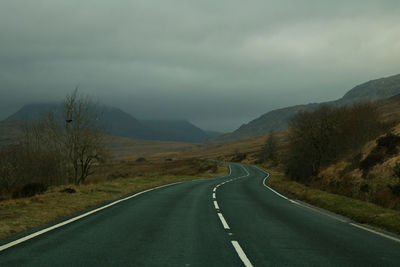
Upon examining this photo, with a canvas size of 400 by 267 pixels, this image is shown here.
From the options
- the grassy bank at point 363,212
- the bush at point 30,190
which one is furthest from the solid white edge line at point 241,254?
the bush at point 30,190

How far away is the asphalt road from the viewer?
5.99 metres

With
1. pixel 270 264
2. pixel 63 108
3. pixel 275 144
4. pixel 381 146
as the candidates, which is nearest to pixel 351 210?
pixel 270 264

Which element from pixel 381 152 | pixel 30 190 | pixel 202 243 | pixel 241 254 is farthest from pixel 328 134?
pixel 241 254

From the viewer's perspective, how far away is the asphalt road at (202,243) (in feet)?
19.6

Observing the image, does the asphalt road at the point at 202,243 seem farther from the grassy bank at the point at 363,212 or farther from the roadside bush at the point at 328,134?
the roadside bush at the point at 328,134

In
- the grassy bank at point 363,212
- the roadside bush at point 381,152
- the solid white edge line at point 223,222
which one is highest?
the roadside bush at point 381,152

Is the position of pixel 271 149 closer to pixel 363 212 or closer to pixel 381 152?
pixel 381 152

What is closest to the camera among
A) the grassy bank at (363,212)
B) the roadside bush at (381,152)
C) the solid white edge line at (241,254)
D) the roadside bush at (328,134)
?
the solid white edge line at (241,254)

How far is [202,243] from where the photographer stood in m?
7.38

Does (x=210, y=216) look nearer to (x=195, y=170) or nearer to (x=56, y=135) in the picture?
(x=56, y=135)

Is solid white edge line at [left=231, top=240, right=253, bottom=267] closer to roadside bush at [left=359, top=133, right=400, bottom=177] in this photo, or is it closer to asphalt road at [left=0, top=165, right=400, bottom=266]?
asphalt road at [left=0, top=165, right=400, bottom=266]

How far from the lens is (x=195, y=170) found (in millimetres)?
69375

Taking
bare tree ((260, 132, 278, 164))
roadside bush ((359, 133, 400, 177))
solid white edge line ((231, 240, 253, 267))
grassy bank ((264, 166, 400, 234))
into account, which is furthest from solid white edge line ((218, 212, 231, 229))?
bare tree ((260, 132, 278, 164))

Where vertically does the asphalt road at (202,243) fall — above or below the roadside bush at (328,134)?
below
